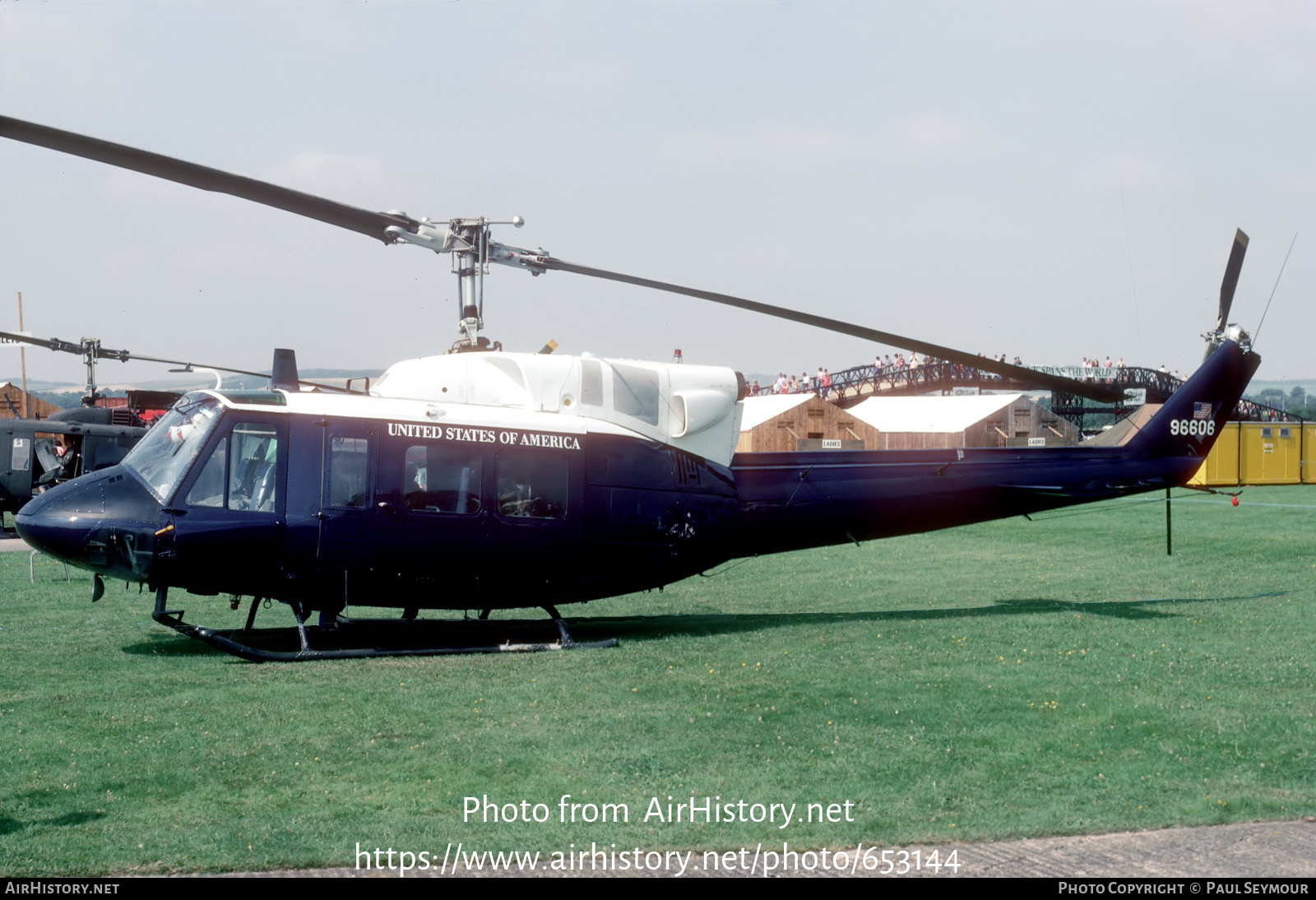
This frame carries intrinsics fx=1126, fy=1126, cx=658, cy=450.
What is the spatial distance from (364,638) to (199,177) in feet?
19.1

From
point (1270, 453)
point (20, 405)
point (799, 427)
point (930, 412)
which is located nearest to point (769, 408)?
point (799, 427)

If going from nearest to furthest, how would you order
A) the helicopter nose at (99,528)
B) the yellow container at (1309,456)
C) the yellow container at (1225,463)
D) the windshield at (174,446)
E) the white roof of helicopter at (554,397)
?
the helicopter nose at (99,528) < the windshield at (174,446) < the white roof of helicopter at (554,397) < the yellow container at (1225,463) < the yellow container at (1309,456)

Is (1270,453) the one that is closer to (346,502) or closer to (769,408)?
(769,408)

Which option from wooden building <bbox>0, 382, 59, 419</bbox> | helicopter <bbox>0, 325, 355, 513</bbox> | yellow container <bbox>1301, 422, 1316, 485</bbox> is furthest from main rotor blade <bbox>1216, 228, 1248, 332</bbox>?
wooden building <bbox>0, 382, 59, 419</bbox>

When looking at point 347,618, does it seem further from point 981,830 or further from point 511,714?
point 981,830

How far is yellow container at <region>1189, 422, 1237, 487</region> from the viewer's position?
136 feet

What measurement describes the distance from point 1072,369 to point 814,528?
44.5m

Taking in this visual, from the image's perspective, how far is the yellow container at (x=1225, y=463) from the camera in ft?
136

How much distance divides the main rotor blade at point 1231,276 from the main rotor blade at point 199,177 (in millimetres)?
11145

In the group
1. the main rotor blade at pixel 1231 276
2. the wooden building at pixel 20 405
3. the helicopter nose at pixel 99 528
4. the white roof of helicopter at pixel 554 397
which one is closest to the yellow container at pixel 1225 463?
the main rotor blade at pixel 1231 276

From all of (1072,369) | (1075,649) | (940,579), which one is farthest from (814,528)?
(1072,369)

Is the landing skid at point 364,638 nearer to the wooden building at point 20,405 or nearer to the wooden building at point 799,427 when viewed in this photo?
the wooden building at point 799,427

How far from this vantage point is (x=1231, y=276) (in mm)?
15430

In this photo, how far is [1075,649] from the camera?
11.5 meters
